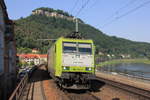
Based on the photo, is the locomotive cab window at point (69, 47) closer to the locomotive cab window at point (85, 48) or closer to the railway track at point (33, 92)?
the locomotive cab window at point (85, 48)

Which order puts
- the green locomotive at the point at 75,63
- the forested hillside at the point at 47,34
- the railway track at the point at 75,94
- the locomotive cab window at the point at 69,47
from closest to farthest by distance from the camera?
the railway track at the point at 75,94 < the green locomotive at the point at 75,63 < the locomotive cab window at the point at 69,47 < the forested hillside at the point at 47,34

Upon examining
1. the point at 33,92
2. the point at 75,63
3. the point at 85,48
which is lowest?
the point at 33,92

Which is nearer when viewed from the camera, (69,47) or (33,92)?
(69,47)

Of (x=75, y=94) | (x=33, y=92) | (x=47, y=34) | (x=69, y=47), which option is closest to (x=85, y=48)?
(x=69, y=47)

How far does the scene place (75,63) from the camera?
1518cm

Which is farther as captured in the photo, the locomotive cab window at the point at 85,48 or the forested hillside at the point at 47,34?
the forested hillside at the point at 47,34

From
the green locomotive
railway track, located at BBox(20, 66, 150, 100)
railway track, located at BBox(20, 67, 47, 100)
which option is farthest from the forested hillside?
the green locomotive

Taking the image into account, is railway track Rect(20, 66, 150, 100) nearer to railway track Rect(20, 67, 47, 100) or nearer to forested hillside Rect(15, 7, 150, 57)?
railway track Rect(20, 67, 47, 100)

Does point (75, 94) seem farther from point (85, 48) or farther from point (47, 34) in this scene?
point (47, 34)

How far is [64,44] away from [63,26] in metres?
127

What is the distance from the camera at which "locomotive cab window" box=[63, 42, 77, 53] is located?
15.5 meters

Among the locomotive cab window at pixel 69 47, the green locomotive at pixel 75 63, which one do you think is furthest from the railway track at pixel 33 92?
the locomotive cab window at pixel 69 47

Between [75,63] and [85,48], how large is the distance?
4.57 ft

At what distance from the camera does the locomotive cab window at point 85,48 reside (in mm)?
15797
